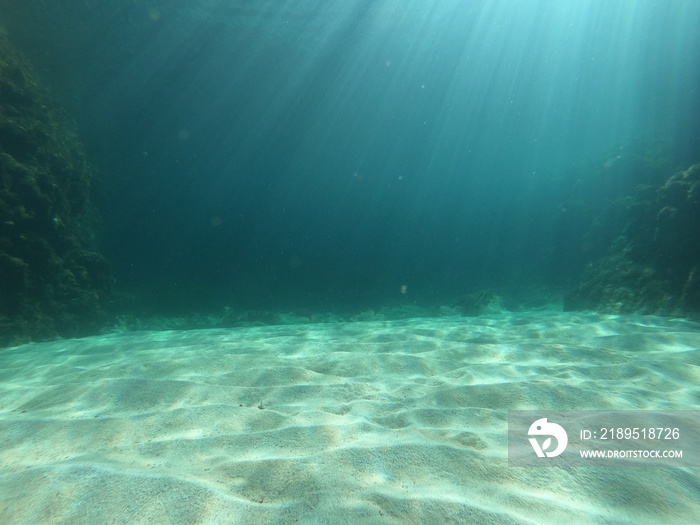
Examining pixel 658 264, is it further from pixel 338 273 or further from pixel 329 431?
pixel 338 273

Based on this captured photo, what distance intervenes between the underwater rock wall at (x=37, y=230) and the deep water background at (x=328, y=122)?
11.5 feet

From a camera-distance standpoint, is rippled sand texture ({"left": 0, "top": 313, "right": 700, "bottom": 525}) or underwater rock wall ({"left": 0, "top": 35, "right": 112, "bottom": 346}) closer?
rippled sand texture ({"left": 0, "top": 313, "right": 700, "bottom": 525})

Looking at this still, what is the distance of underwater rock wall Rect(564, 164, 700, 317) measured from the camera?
6.73 metres

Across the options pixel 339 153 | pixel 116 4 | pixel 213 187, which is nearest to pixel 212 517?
pixel 116 4

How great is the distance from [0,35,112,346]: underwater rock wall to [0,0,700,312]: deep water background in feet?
11.5

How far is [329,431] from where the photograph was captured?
245 cm

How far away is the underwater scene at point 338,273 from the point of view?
1.92m

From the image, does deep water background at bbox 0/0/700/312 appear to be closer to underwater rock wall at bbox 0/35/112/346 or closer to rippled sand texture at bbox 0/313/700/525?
underwater rock wall at bbox 0/35/112/346

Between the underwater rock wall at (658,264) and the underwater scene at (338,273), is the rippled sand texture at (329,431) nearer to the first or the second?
the underwater scene at (338,273)

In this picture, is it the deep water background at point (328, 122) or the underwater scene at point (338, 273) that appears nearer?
the underwater scene at point (338, 273)

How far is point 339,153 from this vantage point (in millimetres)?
21719

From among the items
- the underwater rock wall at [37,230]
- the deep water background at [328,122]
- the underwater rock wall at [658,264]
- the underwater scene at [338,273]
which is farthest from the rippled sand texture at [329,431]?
the deep water background at [328,122]

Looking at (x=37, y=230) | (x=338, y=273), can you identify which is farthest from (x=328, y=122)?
(x=37, y=230)

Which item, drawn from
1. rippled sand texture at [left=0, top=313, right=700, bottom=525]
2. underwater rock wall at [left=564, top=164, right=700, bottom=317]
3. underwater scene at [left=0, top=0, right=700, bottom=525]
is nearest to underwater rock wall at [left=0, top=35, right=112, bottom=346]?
underwater scene at [left=0, top=0, right=700, bottom=525]
